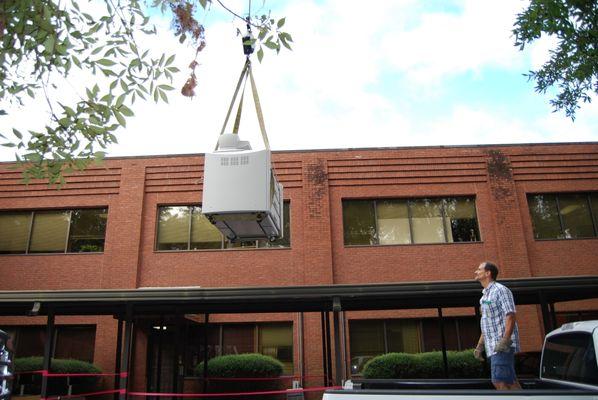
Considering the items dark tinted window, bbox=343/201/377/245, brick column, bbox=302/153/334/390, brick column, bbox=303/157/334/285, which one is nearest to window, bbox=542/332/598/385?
brick column, bbox=302/153/334/390

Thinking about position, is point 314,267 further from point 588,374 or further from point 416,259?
point 588,374

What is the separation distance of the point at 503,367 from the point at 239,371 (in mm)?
10571

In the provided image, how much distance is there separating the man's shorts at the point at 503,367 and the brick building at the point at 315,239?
11.2 meters

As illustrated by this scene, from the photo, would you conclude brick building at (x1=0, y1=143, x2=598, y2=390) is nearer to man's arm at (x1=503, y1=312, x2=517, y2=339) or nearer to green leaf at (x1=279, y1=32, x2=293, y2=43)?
man's arm at (x1=503, y1=312, x2=517, y2=339)

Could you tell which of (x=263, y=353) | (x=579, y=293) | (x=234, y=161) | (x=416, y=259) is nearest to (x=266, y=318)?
(x=263, y=353)

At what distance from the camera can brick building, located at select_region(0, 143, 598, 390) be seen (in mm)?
16453

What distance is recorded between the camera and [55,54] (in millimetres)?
5043

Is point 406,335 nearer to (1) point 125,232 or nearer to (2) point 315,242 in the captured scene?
(2) point 315,242

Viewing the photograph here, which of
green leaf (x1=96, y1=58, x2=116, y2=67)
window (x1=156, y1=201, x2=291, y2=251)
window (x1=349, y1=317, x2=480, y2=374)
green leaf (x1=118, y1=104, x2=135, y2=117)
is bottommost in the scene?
window (x1=349, y1=317, x2=480, y2=374)

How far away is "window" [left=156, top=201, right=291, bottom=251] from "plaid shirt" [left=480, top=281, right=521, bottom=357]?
11986 millimetres

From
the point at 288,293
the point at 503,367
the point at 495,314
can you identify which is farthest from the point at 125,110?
the point at 288,293

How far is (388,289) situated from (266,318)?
759 cm

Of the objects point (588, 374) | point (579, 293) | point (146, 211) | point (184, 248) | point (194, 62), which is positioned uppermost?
point (146, 211)

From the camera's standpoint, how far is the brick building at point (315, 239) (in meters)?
16.5
